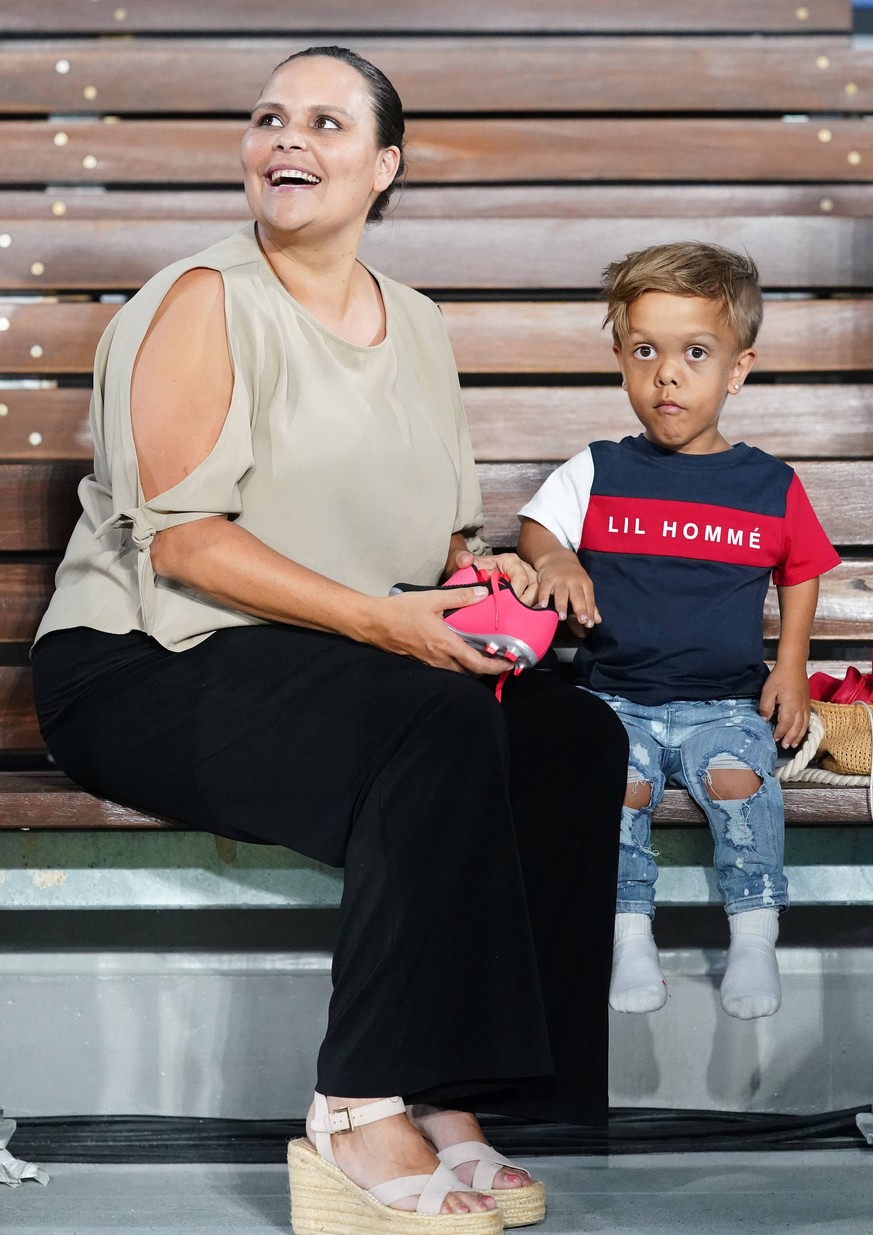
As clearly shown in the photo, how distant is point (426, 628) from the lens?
5.29 ft

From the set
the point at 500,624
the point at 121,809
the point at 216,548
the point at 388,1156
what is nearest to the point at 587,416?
the point at 500,624

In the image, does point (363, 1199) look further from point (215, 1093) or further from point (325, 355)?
point (325, 355)

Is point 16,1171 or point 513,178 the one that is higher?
point 513,178

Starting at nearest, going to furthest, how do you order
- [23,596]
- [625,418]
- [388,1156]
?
[388,1156] → [23,596] → [625,418]

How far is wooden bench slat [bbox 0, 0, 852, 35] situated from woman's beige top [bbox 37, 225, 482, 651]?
1.15 meters

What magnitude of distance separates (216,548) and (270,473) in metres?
0.16

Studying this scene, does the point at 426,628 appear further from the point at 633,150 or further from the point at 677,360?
the point at 633,150

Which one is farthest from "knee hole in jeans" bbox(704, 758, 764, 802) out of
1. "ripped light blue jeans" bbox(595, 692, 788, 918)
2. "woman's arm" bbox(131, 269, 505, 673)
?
"woman's arm" bbox(131, 269, 505, 673)

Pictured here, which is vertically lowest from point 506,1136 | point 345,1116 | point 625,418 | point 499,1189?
point 506,1136

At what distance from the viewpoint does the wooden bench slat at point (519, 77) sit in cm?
Result: 273

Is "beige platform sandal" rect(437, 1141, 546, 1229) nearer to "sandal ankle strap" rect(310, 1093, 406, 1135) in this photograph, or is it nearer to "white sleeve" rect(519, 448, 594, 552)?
"sandal ankle strap" rect(310, 1093, 406, 1135)

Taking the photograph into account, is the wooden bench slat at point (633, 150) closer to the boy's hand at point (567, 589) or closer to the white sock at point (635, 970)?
the boy's hand at point (567, 589)

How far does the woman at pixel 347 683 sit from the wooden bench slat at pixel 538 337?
1.75ft

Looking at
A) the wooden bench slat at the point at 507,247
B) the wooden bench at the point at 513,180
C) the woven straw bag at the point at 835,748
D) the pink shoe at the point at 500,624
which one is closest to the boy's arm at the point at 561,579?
the pink shoe at the point at 500,624
